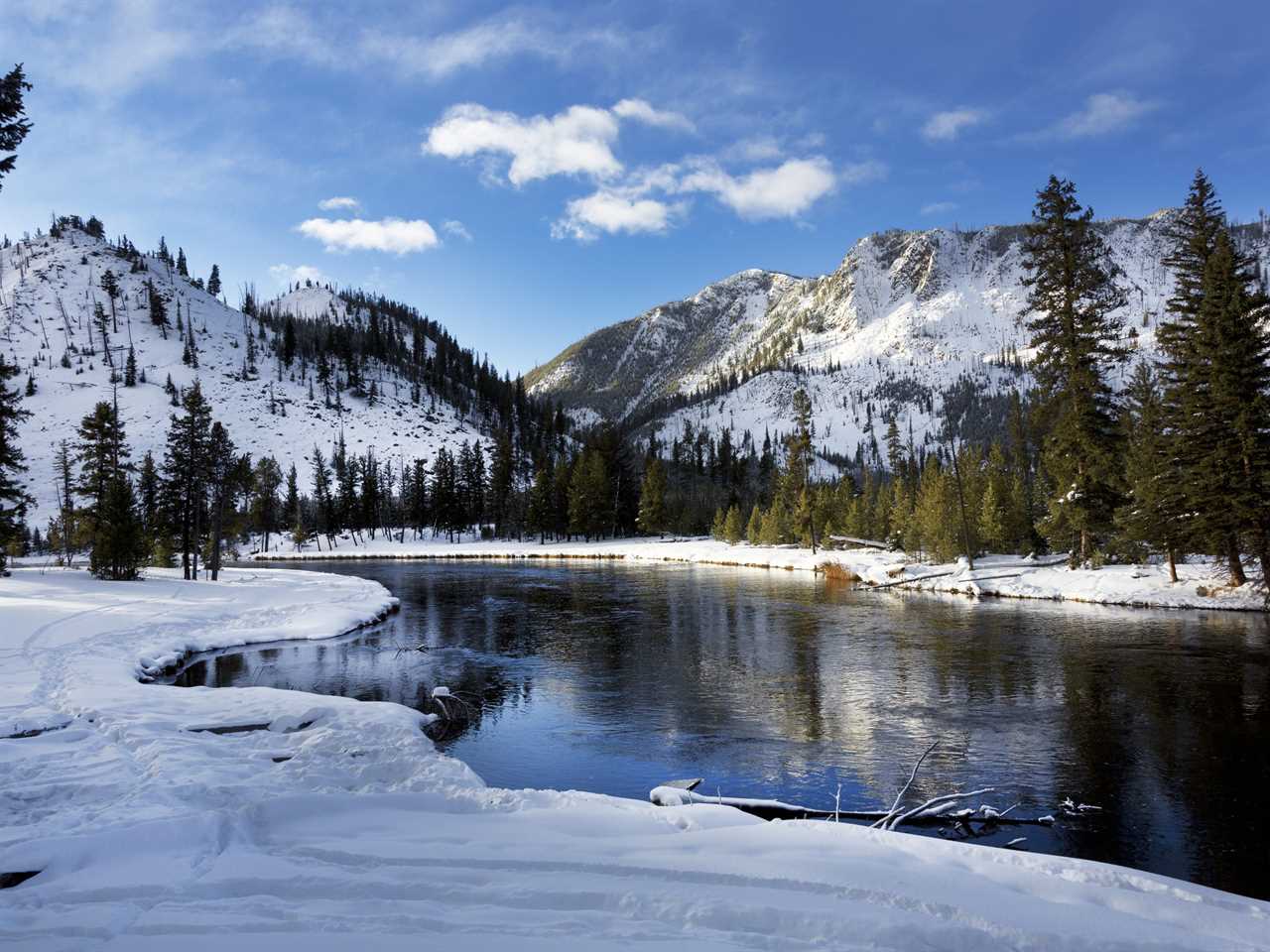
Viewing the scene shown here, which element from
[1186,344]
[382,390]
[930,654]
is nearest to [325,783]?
[930,654]

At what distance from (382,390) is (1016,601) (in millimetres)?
165705

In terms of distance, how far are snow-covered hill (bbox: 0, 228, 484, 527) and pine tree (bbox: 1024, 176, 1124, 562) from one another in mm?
121683

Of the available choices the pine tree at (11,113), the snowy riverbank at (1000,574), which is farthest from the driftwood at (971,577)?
the pine tree at (11,113)

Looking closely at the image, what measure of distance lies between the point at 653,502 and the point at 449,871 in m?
85.9

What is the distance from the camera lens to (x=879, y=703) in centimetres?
1661

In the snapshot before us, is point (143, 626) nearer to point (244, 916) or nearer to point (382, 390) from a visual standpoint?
point (244, 916)

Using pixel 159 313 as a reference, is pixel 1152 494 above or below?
below

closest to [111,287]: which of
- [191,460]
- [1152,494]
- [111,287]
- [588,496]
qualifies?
[111,287]

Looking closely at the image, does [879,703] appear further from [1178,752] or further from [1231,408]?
[1231,408]

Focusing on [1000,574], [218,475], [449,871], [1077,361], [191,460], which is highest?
[1077,361]

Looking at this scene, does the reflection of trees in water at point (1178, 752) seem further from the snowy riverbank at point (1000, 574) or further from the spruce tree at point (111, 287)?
the spruce tree at point (111, 287)

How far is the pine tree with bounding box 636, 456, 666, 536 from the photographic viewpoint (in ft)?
302

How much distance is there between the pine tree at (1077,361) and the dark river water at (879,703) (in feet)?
20.8

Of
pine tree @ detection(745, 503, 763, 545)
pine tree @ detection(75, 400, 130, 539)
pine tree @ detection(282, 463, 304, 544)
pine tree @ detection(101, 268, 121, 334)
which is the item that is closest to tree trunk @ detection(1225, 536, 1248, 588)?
pine tree @ detection(745, 503, 763, 545)
